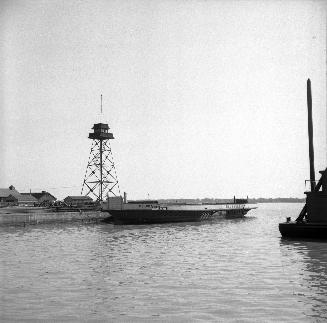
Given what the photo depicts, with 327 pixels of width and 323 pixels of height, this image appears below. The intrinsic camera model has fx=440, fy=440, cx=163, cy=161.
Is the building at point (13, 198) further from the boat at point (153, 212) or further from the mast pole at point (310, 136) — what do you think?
the mast pole at point (310, 136)

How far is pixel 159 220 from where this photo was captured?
77.3 meters

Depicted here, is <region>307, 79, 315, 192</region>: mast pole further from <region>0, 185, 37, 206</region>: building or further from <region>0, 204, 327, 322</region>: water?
<region>0, 185, 37, 206</region>: building

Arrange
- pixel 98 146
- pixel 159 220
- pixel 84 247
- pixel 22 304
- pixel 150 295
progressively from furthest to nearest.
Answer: pixel 98 146 → pixel 159 220 → pixel 84 247 → pixel 150 295 → pixel 22 304

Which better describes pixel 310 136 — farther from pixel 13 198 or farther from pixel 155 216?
pixel 13 198

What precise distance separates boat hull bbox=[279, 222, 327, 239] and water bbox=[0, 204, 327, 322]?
16.0ft

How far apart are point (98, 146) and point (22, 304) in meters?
96.8

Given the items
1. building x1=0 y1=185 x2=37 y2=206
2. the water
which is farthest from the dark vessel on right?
building x1=0 y1=185 x2=37 y2=206

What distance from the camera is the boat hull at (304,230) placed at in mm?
38116

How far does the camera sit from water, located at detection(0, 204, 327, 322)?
47.1ft

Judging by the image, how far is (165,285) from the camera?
63.7ft

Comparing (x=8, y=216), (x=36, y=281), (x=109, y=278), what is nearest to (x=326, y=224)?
(x=109, y=278)

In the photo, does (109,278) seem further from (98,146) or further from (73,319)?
(98,146)

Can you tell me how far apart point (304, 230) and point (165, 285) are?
77.2ft

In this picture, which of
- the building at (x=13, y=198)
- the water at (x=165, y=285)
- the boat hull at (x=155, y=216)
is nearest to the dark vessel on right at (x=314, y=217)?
the water at (x=165, y=285)
